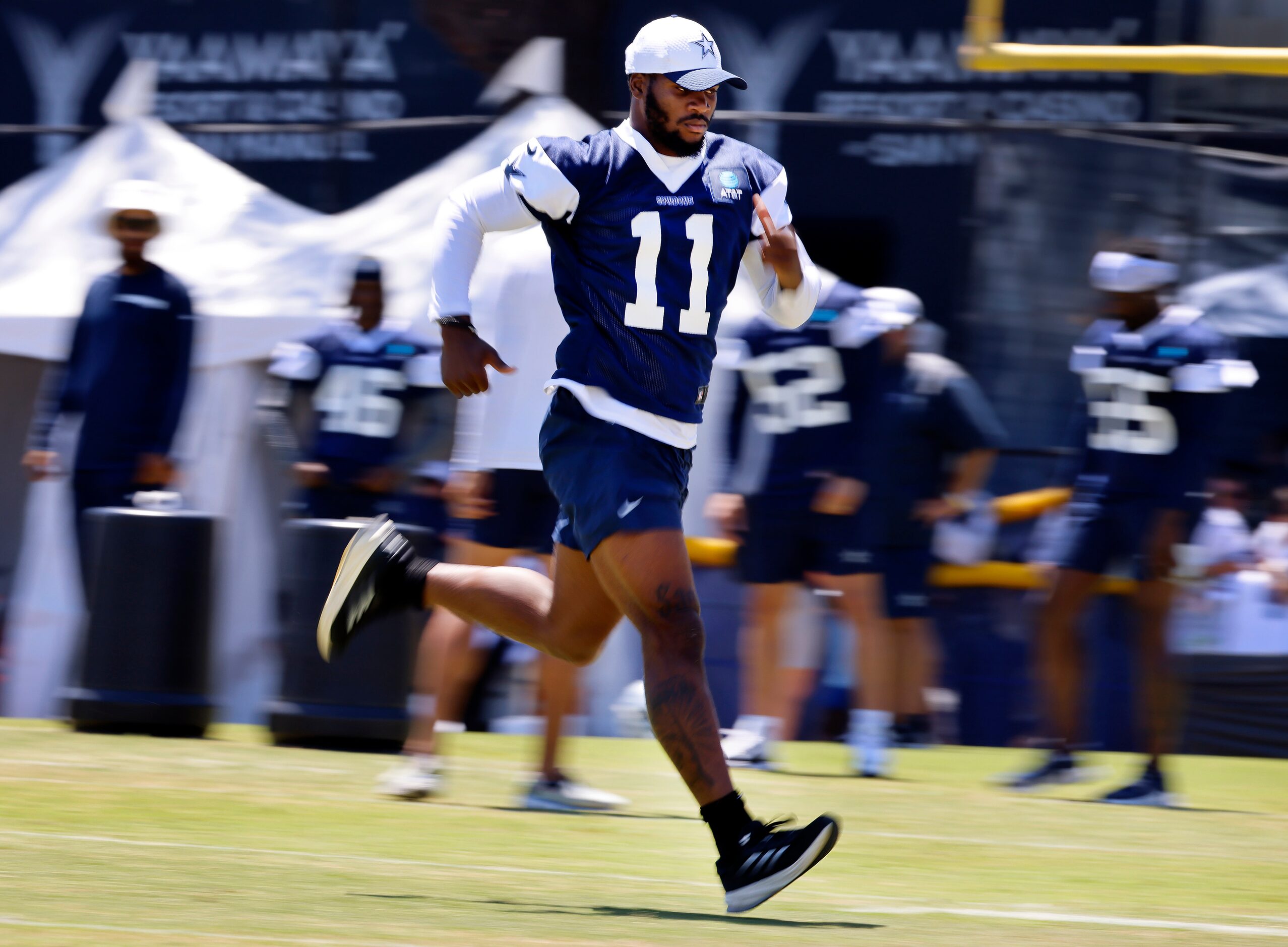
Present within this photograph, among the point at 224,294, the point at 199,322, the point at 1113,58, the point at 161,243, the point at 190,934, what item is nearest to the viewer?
the point at 190,934

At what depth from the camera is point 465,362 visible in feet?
14.6

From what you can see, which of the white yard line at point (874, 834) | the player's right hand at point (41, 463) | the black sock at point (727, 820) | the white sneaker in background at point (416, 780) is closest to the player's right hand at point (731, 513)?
the white sneaker in background at point (416, 780)

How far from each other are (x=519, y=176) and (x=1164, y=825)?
10.2ft

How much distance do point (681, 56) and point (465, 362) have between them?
2.80 feet

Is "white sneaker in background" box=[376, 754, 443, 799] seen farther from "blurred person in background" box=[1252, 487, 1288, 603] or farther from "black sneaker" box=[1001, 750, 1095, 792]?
"blurred person in background" box=[1252, 487, 1288, 603]

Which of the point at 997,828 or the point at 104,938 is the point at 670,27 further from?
the point at 997,828

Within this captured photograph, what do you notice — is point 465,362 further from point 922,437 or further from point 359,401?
point 922,437

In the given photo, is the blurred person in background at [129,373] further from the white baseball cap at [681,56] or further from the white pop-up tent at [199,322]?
the white baseball cap at [681,56]

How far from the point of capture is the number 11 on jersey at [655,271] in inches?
182

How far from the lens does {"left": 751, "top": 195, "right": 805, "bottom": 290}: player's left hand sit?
470 cm

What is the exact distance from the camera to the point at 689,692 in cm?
436

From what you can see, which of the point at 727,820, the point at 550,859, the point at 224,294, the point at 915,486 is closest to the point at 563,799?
the point at 550,859

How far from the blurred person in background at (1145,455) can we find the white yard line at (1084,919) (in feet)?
8.55

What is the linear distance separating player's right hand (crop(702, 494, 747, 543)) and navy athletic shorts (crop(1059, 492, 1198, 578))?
4.61 feet
